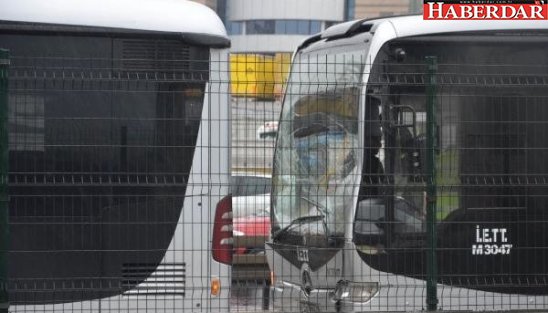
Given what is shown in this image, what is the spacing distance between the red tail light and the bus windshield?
2.36ft

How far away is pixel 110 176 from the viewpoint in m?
8.52

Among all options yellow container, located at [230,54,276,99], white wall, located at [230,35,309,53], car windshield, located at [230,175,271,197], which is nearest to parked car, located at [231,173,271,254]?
car windshield, located at [230,175,271,197]

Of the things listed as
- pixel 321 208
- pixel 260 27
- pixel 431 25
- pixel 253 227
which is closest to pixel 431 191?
pixel 321 208

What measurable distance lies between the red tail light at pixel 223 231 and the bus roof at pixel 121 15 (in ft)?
4.54

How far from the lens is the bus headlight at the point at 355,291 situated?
8875 mm

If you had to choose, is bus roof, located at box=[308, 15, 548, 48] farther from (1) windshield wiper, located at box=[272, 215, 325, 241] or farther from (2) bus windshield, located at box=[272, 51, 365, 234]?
(1) windshield wiper, located at box=[272, 215, 325, 241]

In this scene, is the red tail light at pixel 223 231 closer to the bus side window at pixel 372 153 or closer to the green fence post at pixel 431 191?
the bus side window at pixel 372 153

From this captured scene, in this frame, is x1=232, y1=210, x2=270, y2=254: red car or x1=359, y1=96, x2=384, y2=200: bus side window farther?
x1=232, y1=210, x2=270, y2=254: red car

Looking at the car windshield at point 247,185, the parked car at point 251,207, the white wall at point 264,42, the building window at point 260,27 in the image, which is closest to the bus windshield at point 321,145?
the parked car at point 251,207

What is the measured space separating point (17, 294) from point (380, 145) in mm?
3073

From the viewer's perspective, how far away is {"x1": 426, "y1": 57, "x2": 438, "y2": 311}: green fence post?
8.57m

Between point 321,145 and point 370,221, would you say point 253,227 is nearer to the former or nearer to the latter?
point 321,145

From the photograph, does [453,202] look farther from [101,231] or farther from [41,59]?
[41,59]

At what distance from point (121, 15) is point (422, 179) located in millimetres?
2773
